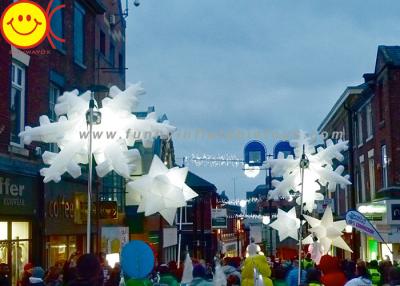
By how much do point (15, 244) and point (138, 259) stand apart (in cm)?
700

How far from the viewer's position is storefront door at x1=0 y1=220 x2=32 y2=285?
51.4ft

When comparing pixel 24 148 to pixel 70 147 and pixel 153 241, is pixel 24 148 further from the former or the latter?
pixel 153 241

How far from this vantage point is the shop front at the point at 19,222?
1555 centimetres

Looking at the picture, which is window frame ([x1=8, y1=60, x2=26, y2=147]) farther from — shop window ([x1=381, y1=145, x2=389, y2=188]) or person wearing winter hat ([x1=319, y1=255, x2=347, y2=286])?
shop window ([x1=381, y1=145, x2=389, y2=188])

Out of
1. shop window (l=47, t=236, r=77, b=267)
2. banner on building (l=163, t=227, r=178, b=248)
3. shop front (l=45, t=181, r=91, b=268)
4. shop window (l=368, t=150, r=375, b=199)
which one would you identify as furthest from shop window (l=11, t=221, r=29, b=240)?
banner on building (l=163, t=227, r=178, b=248)

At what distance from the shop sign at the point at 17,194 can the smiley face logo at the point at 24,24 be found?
303 cm

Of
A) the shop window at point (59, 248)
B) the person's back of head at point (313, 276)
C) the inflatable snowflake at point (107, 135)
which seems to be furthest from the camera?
the shop window at point (59, 248)

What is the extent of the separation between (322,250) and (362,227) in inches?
95.0

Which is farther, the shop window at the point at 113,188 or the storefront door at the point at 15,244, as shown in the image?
the shop window at the point at 113,188

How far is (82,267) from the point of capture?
6043mm

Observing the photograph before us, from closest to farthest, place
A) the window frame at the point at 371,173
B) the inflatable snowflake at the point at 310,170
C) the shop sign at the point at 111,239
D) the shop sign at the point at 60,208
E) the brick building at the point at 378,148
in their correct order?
the inflatable snowflake at the point at 310,170, the shop sign at the point at 60,208, the shop sign at the point at 111,239, the brick building at the point at 378,148, the window frame at the point at 371,173

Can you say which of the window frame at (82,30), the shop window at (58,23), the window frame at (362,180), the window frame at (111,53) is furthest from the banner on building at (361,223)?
the window frame at (362,180)

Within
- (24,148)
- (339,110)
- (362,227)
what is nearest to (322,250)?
(362,227)

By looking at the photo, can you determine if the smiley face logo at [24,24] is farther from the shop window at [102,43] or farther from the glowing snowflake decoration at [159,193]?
the shop window at [102,43]
